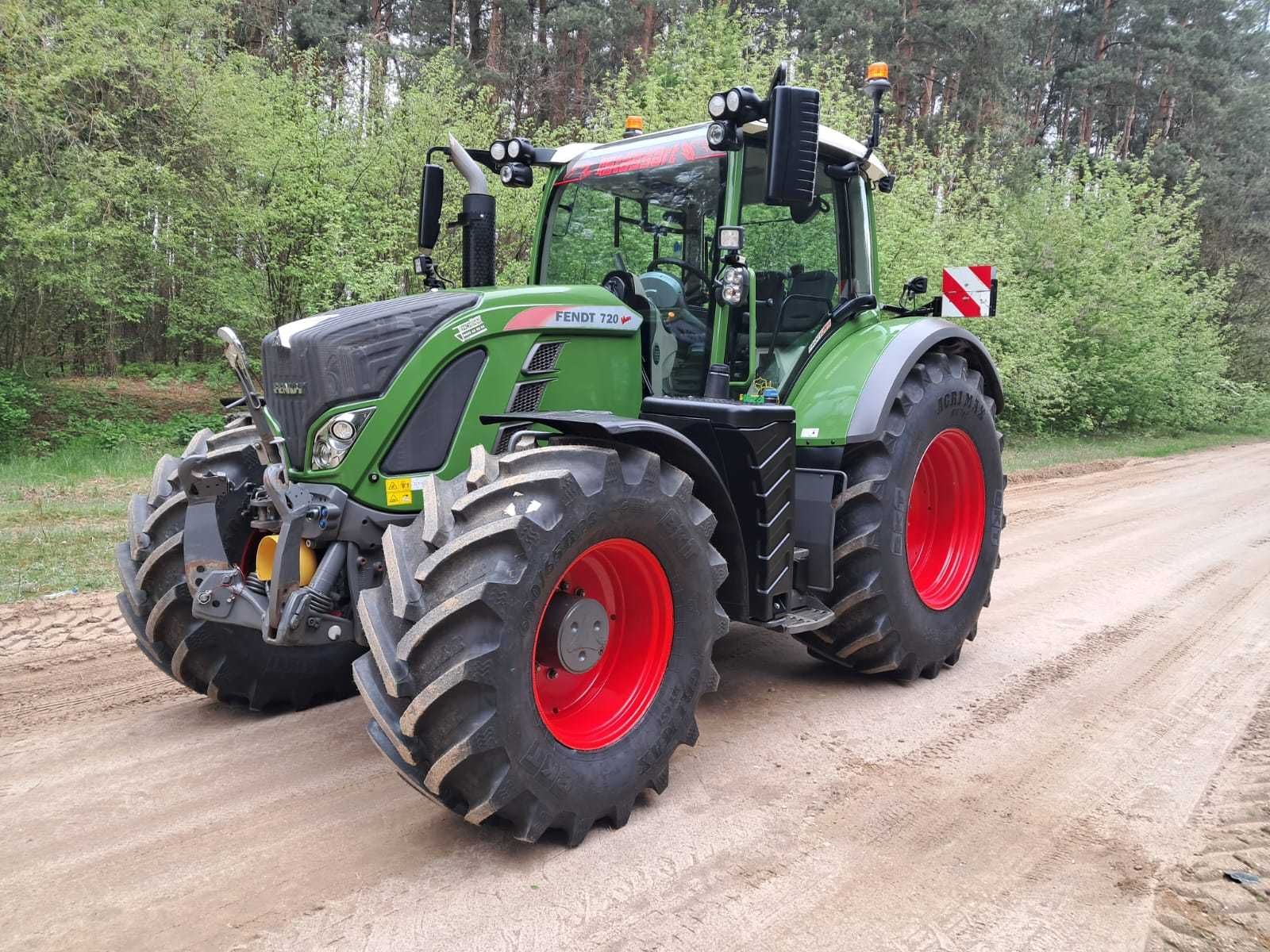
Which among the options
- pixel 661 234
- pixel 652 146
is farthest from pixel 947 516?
pixel 652 146

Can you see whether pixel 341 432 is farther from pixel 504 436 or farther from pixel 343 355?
pixel 504 436

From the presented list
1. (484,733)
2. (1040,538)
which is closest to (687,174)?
(484,733)

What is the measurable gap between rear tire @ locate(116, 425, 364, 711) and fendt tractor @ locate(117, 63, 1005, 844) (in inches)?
0.5

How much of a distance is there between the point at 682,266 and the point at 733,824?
2.35 metres

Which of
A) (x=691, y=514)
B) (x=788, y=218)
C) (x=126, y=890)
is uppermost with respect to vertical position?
(x=788, y=218)

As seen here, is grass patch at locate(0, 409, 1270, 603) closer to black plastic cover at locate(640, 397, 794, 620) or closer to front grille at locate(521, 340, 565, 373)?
front grille at locate(521, 340, 565, 373)

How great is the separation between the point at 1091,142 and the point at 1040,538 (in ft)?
96.2

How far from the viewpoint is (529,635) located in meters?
2.86

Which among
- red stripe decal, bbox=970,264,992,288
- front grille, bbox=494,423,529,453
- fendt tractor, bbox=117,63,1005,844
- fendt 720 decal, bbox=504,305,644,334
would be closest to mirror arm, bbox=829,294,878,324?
fendt tractor, bbox=117,63,1005,844

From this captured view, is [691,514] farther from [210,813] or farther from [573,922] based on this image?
[210,813]

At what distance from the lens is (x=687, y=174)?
4.25m

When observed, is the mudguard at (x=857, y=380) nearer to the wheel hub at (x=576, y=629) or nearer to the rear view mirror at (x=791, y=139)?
the rear view mirror at (x=791, y=139)

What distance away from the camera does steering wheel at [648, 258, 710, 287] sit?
13.9 ft

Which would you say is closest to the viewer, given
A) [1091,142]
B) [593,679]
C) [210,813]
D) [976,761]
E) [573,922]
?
[573,922]
